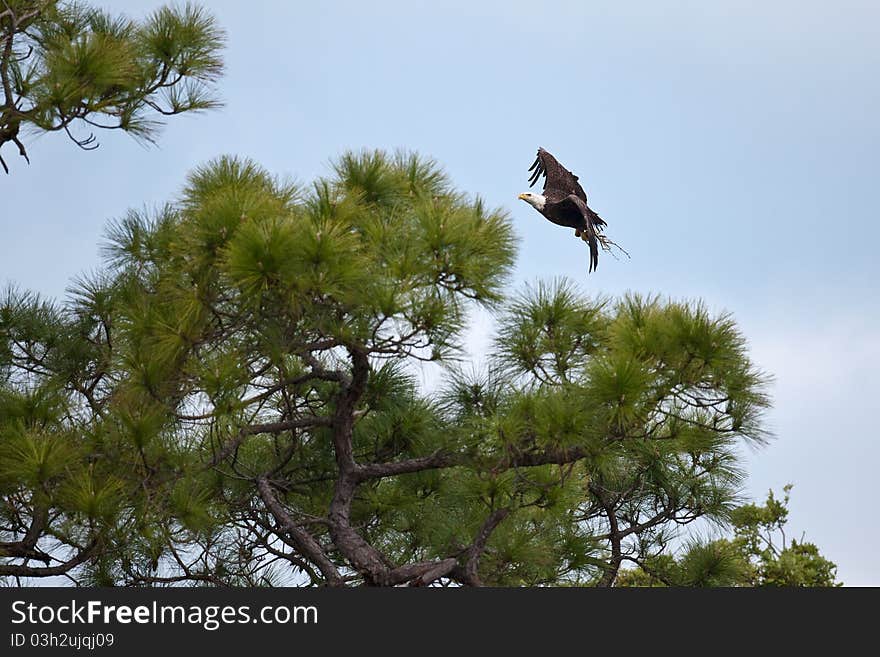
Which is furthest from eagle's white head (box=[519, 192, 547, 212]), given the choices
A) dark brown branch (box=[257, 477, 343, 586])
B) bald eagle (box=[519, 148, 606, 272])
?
dark brown branch (box=[257, 477, 343, 586])

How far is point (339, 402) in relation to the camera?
3408 mm

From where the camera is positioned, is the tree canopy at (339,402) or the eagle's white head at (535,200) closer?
the tree canopy at (339,402)

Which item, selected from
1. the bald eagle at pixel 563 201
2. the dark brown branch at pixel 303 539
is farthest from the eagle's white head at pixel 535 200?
the dark brown branch at pixel 303 539

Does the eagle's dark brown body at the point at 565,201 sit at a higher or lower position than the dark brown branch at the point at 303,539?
higher

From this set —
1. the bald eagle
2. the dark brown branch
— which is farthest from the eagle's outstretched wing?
the dark brown branch

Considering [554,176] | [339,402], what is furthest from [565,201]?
[339,402]

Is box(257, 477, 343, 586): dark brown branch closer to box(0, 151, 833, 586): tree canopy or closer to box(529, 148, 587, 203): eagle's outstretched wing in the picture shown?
box(0, 151, 833, 586): tree canopy

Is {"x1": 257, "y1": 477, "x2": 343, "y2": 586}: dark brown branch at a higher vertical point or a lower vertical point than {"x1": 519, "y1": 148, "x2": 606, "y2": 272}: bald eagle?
lower

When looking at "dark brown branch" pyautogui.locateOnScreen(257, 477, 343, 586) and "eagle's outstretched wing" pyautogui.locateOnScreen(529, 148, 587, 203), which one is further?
"eagle's outstretched wing" pyautogui.locateOnScreen(529, 148, 587, 203)

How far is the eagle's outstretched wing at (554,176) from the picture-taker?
3.67m

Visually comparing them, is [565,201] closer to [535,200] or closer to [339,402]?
[535,200]

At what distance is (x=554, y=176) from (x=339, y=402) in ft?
3.57

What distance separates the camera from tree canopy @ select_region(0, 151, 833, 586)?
2.94 meters

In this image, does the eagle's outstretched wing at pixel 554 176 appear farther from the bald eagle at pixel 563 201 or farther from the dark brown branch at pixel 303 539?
the dark brown branch at pixel 303 539
